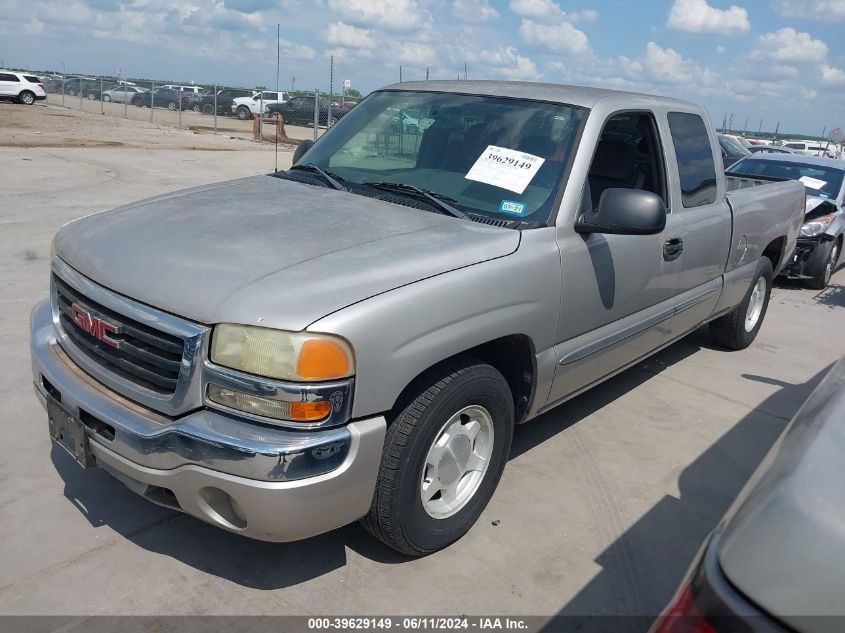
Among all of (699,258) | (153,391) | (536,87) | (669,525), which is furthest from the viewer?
(699,258)

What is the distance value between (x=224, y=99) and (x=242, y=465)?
3808 cm

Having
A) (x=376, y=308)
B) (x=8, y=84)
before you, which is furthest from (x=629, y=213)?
(x=8, y=84)

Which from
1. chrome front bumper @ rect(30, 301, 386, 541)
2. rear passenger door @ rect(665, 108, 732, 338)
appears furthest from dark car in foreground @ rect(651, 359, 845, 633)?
rear passenger door @ rect(665, 108, 732, 338)

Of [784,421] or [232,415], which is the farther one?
[784,421]

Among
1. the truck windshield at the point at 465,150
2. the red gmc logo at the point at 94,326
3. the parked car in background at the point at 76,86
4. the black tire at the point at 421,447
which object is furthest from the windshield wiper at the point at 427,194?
the parked car in background at the point at 76,86

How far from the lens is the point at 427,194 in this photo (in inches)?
140

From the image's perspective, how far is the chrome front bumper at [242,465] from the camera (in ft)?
7.86

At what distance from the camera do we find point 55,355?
307 cm

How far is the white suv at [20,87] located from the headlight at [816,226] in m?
36.9

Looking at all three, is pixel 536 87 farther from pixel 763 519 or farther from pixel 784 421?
pixel 763 519

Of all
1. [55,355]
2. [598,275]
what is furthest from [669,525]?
[55,355]

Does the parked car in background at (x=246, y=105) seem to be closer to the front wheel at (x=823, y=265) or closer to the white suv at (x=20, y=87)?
the white suv at (x=20, y=87)

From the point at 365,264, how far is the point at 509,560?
1409 millimetres

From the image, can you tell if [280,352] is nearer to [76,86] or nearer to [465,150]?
[465,150]
